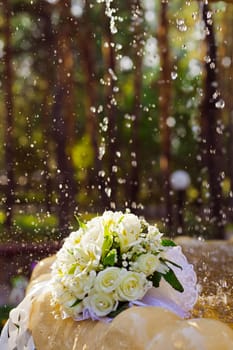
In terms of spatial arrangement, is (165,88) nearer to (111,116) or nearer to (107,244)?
(111,116)

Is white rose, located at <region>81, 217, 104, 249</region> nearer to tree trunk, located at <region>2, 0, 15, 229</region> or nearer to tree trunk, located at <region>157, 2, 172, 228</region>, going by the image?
tree trunk, located at <region>2, 0, 15, 229</region>

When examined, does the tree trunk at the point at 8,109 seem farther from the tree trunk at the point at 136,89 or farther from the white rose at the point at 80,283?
the white rose at the point at 80,283

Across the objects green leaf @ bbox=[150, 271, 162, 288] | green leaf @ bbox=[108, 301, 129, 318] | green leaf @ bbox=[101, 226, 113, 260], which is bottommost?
green leaf @ bbox=[108, 301, 129, 318]

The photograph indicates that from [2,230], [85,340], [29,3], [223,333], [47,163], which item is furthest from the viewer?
[47,163]

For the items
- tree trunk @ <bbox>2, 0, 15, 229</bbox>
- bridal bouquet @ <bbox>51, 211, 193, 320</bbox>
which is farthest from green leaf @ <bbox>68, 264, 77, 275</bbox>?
tree trunk @ <bbox>2, 0, 15, 229</bbox>

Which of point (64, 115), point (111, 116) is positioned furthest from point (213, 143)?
point (64, 115)

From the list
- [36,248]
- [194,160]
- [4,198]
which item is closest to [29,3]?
[4,198]

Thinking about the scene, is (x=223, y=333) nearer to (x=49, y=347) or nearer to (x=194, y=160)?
(x=49, y=347)
